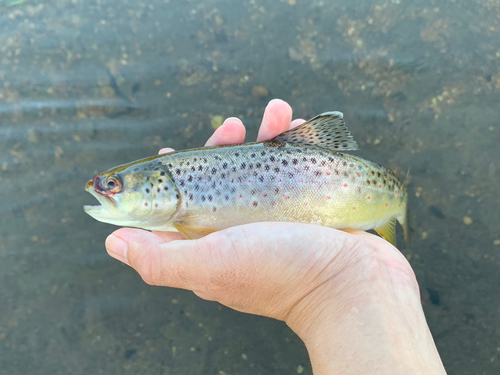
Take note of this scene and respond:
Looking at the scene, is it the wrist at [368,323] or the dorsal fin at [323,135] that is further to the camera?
the dorsal fin at [323,135]

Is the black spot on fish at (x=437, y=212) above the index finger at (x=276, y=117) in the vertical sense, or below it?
below

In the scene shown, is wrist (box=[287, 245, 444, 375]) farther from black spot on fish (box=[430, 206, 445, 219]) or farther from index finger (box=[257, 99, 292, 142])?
black spot on fish (box=[430, 206, 445, 219])

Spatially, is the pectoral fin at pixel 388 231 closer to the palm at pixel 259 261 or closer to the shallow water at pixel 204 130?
the palm at pixel 259 261

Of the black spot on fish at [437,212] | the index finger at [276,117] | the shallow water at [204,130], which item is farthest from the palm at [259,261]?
the black spot on fish at [437,212]

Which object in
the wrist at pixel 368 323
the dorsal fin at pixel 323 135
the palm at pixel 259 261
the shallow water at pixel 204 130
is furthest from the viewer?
the shallow water at pixel 204 130

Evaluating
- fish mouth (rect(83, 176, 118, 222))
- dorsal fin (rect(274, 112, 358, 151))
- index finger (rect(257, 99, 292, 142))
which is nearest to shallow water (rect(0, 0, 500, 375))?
index finger (rect(257, 99, 292, 142))

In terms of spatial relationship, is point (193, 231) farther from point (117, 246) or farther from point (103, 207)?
point (103, 207)

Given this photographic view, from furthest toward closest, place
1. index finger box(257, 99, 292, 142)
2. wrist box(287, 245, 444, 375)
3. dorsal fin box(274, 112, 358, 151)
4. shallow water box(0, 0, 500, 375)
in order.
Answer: shallow water box(0, 0, 500, 375) → index finger box(257, 99, 292, 142) → dorsal fin box(274, 112, 358, 151) → wrist box(287, 245, 444, 375)
